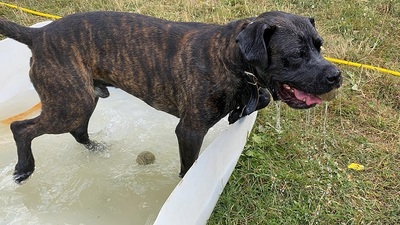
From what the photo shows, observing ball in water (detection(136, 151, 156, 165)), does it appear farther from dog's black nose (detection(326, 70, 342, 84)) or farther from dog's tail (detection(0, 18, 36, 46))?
dog's black nose (detection(326, 70, 342, 84))

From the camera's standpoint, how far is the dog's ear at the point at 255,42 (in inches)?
113

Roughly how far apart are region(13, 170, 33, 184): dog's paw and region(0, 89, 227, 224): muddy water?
231 millimetres

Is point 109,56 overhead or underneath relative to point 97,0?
overhead

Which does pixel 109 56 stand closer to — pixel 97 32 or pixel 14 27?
pixel 97 32

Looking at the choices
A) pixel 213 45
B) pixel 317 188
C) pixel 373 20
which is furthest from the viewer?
pixel 373 20

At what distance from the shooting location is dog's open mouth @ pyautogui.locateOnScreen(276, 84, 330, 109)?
9.99 feet

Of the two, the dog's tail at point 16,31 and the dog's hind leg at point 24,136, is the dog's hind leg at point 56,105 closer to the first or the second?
the dog's hind leg at point 24,136

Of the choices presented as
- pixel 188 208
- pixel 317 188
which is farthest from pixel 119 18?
pixel 317 188

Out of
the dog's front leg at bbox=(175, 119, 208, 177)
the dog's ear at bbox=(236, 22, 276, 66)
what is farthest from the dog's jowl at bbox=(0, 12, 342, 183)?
the dog's ear at bbox=(236, 22, 276, 66)

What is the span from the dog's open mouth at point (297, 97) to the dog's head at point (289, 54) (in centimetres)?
3

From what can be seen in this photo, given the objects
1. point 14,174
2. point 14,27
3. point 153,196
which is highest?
point 14,27

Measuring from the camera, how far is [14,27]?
3.51 meters

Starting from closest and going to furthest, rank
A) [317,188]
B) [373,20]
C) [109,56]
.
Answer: [109,56] → [317,188] → [373,20]

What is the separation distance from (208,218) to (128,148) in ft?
4.30
